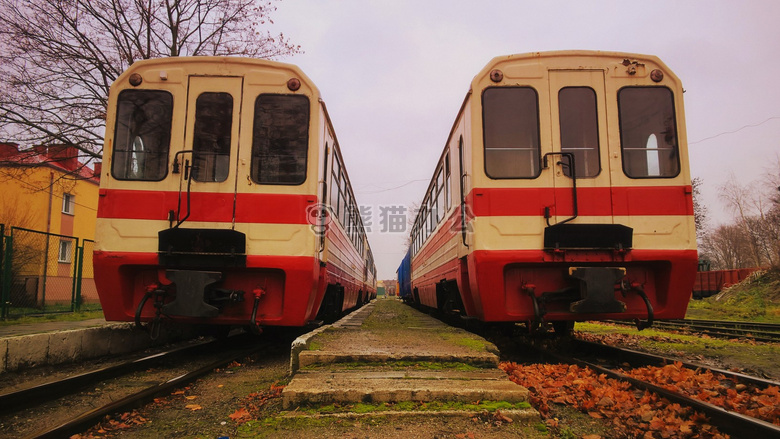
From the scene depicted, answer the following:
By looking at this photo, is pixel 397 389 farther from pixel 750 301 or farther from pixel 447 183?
pixel 750 301

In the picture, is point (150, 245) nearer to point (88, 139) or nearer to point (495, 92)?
point (495, 92)

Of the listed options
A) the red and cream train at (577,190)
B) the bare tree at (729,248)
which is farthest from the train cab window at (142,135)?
the bare tree at (729,248)

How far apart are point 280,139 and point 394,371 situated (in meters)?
2.91

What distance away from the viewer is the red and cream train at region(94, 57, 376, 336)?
4.82 metres

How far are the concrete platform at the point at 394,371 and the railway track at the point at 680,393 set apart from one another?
1109 mm

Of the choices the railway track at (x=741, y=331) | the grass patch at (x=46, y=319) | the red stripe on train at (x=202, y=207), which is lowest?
the railway track at (x=741, y=331)

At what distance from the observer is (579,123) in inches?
206

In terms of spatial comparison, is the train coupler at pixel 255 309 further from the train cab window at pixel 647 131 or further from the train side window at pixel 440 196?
the train cab window at pixel 647 131

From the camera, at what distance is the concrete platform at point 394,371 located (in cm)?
307

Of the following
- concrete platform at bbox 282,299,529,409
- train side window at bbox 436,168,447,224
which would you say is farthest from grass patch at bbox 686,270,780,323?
concrete platform at bbox 282,299,529,409

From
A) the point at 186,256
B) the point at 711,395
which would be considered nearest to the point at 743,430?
the point at 711,395

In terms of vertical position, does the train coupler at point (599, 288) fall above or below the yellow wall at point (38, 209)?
below

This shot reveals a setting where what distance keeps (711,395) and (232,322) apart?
4.35 metres

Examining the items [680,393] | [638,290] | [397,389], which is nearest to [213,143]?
[397,389]
